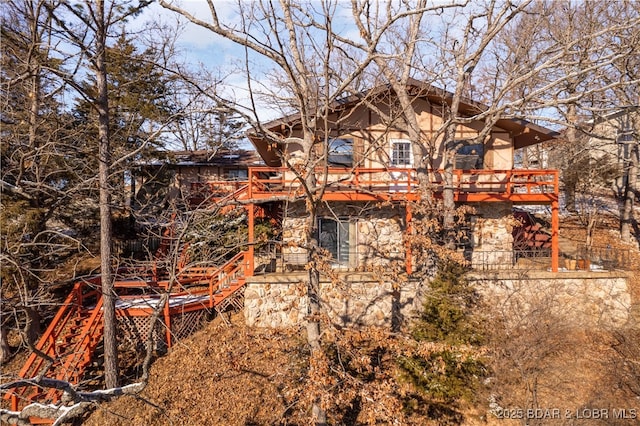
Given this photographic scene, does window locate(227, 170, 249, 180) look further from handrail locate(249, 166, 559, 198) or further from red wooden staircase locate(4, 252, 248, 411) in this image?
red wooden staircase locate(4, 252, 248, 411)

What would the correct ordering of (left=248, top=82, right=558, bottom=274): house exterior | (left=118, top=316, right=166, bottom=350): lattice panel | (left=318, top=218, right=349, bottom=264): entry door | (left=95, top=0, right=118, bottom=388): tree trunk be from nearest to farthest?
1. (left=95, top=0, right=118, bottom=388): tree trunk
2. (left=118, top=316, right=166, bottom=350): lattice panel
3. (left=248, top=82, right=558, bottom=274): house exterior
4. (left=318, top=218, right=349, bottom=264): entry door

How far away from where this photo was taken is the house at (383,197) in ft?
36.2

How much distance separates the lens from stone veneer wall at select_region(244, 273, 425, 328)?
35.4 ft

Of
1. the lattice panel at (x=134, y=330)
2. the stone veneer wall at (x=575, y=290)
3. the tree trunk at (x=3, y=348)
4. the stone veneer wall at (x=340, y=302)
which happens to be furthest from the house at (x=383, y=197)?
the tree trunk at (x=3, y=348)

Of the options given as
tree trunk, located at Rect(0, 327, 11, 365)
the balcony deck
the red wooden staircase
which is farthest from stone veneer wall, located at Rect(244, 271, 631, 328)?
tree trunk, located at Rect(0, 327, 11, 365)

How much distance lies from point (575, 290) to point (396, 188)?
21.1 ft

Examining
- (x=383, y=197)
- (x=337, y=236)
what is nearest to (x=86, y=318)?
(x=337, y=236)

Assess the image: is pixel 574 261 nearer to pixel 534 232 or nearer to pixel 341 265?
pixel 534 232

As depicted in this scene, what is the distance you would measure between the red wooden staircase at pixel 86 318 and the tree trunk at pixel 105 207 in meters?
0.43

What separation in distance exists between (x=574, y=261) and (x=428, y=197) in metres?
5.64

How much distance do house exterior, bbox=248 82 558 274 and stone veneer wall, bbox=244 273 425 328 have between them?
32.6 inches

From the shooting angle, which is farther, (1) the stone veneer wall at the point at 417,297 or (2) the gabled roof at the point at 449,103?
(2) the gabled roof at the point at 449,103

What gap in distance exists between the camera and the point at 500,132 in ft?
43.6

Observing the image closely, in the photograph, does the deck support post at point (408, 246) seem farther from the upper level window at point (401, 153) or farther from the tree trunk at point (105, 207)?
the tree trunk at point (105, 207)
